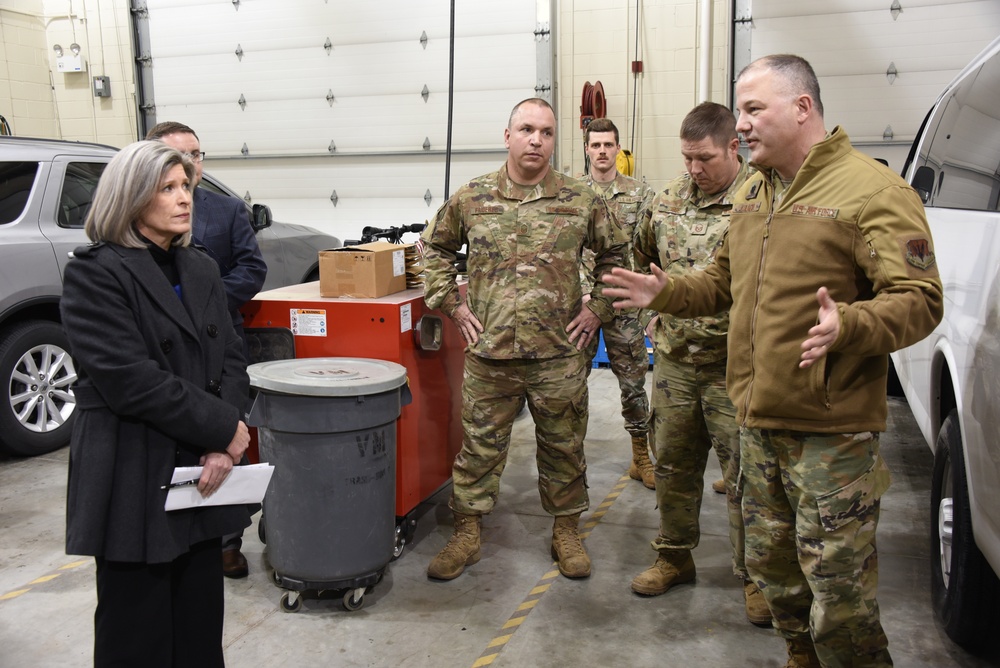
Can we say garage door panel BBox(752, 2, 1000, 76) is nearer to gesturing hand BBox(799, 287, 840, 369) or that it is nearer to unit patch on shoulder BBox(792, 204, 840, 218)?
unit patch on shoulder BBox(792, 204, 840, 218)

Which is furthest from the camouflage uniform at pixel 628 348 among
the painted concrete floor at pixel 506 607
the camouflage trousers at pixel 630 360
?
the painted concrete floor at pixel 506 607

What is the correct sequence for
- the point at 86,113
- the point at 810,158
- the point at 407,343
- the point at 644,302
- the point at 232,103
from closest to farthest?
1. the point at 810,158
2. the point at 644,302
3. the point at 407,343
4. the point at 232,103
5. the point at 86,113

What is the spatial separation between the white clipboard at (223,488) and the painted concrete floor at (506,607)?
40.1 inches

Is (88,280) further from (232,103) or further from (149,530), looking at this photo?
(232,103)

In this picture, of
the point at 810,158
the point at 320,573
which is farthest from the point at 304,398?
the point at 810,158

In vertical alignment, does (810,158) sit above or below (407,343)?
above

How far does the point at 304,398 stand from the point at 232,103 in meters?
7.34

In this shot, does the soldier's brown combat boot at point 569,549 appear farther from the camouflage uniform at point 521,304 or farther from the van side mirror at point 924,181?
the van side mirror at point 924,181

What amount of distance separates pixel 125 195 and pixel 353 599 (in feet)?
6.25

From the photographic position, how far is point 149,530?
2.04m

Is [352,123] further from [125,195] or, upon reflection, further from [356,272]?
[125,195]

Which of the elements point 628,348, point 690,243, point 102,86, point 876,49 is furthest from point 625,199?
point 102,86

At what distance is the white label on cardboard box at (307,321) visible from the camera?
372cm

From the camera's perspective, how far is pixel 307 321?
12.3ft
